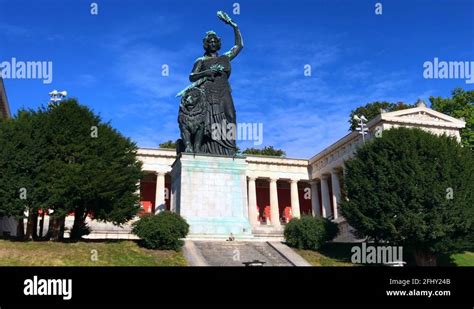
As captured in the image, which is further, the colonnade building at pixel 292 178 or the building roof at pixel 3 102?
the colonnade building at pixel 292 178

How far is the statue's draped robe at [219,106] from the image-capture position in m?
35.6

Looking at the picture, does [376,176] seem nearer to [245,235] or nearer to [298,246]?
[298,246]

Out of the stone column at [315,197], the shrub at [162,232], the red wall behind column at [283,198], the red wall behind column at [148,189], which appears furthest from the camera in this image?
the red wall behind column at [283,198]

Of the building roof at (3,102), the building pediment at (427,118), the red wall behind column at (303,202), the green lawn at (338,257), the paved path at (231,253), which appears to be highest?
the building roof at (3,102)

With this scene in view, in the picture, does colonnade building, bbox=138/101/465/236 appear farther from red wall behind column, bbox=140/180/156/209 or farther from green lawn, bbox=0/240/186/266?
green lawn, bbox=0/240/186/266

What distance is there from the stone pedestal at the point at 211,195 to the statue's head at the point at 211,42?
9.10 metres

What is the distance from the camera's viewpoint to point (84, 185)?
3028 centimetres

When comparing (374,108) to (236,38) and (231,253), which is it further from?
(231,253)

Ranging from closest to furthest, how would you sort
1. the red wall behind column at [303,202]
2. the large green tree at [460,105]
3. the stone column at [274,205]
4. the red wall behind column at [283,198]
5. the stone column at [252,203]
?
1. the large green tree at [460,105]
2. the stone column at [252,203]
3. the stone column at [274,205]
4. the red wall behind column at [303,202]
5. the red wall behind column at [283,198]

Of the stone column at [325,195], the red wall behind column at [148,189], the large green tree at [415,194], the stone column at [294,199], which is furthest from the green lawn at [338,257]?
the red wall behind column at [148,189]

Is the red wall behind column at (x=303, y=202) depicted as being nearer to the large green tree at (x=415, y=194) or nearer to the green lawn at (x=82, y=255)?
the large green tree at (x=415, y=194)

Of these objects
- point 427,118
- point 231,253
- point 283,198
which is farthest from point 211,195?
point 283,198

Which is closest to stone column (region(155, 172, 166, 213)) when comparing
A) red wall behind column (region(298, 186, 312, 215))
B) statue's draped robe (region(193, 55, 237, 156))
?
red wall behind column (region(298, 186, 312, 215))
